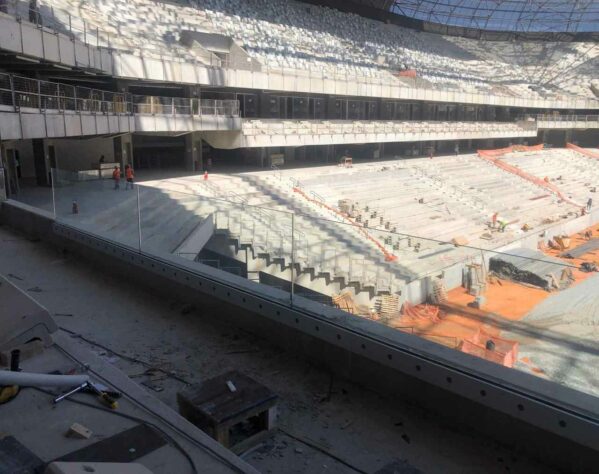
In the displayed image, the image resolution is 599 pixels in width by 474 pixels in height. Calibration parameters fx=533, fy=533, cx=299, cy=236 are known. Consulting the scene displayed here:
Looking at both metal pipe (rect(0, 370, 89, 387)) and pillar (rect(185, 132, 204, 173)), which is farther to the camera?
pillar (rect(185, 132, 204, 173))

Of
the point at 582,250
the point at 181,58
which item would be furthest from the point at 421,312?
the point at 181,58

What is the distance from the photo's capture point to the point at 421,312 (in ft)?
14.4

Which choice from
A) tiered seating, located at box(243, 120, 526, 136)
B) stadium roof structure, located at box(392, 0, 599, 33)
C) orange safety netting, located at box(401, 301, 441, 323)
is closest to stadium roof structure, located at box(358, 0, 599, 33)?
stadium roof structure, located at box(392, 0, 599, 33)

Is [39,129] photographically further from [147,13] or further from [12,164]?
[147,13]

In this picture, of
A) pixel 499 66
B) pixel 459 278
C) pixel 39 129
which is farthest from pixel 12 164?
pixel 499 66

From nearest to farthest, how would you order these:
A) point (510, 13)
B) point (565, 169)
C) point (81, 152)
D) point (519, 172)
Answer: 1. point (81, 152)
2. point (519, 172)
3. point (565, 169)
4. point (510, 13)

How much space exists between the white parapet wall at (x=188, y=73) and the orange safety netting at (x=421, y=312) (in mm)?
15065

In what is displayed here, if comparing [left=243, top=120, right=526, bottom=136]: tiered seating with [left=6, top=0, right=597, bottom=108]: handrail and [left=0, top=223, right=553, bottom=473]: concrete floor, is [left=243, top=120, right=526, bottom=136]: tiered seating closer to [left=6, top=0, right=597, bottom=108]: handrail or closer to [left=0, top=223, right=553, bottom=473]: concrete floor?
[left=6, top=0, right=597, bottom=108]: handrail

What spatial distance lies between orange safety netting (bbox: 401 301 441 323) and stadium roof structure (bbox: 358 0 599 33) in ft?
209

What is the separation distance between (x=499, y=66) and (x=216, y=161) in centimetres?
4250

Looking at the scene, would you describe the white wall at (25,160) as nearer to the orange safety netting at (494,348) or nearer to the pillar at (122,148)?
the pillar at (122,148)

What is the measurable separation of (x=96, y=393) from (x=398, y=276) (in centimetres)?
289

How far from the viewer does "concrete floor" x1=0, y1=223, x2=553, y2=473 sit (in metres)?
3.59

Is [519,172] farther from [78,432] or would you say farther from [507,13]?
[78,432]
